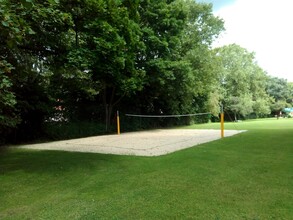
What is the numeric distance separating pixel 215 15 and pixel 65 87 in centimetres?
1546

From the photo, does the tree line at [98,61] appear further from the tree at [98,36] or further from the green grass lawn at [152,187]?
the green grass lawn at [152,187]

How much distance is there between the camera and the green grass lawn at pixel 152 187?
3123mm

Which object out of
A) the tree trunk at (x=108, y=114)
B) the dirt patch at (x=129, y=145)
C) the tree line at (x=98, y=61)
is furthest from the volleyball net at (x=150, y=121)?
the dirt patch at (x=129, y=145)

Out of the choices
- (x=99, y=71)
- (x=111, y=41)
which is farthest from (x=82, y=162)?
(x=111, y=41)

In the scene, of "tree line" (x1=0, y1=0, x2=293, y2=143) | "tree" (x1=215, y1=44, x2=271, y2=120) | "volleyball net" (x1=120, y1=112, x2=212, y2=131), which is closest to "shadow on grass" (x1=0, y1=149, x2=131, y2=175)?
"tree line" (x1=0, y1=0, x2=293, y2=143)

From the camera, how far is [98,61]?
6641 millimetres

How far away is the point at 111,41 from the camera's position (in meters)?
6.61

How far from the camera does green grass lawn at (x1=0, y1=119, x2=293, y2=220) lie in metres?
3.12

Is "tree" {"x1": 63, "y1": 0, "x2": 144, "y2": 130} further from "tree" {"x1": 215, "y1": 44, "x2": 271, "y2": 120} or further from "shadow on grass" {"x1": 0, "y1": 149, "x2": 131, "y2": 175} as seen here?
"tree" {"x1": 215, "y1": 44, "x2": 271, "y2": 120}

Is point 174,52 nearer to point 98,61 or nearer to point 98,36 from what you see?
point 98,36

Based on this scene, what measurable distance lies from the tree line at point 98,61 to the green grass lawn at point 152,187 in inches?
81.0

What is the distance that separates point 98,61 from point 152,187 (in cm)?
382

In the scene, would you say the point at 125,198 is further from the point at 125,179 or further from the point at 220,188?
the point at 220,188

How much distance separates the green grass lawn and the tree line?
206cm
